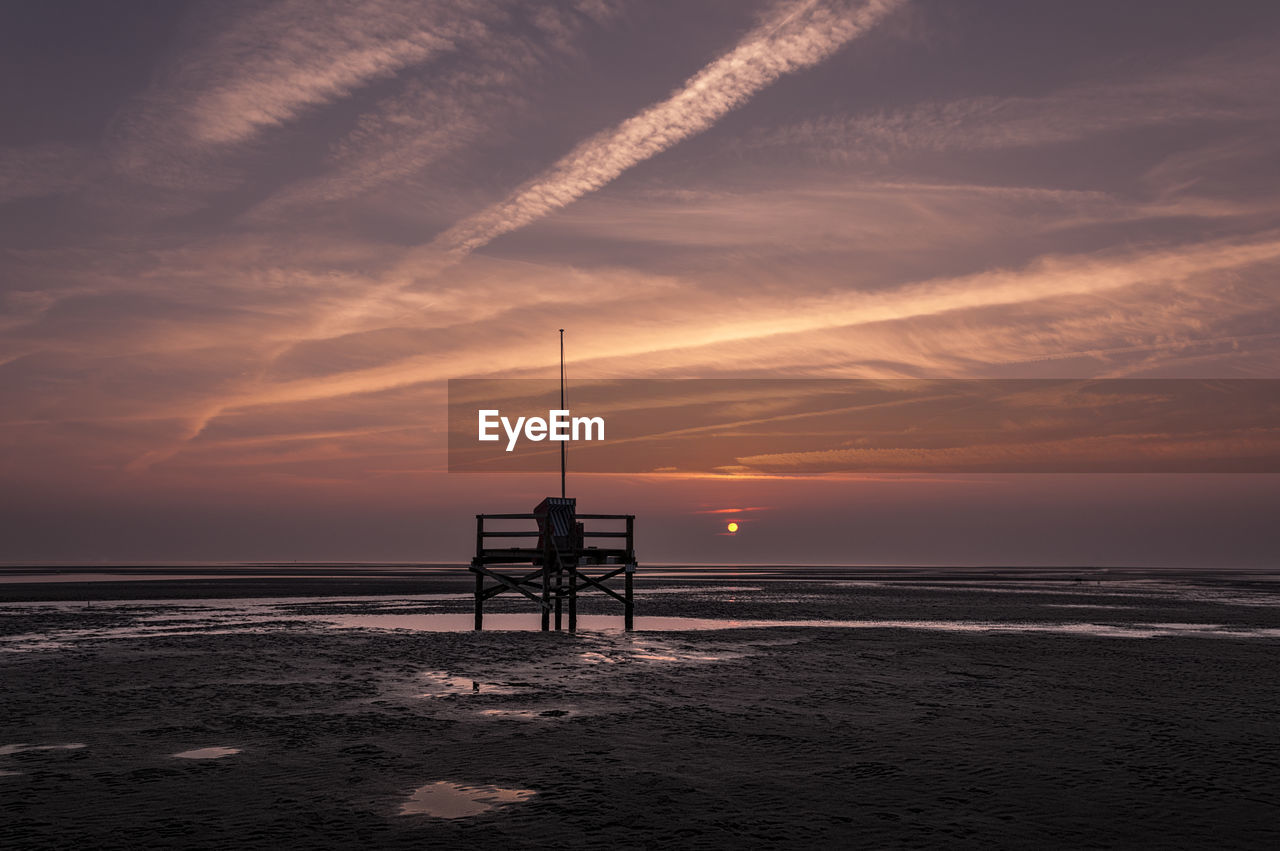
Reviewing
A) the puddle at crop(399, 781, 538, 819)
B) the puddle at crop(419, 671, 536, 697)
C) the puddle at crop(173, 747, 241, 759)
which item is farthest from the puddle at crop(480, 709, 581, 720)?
the puddle at crop(399, 781, 538, 819)

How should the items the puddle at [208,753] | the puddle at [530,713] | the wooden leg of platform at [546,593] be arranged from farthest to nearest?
the wooden leg of platform at [546,593] < the puddle at [530,713] < the puddle at [208,753]

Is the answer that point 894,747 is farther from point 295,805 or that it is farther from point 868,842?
point 295,805

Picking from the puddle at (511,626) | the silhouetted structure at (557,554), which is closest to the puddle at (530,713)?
the puddle at (511,626)

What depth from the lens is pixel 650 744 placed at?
1320 centimetres

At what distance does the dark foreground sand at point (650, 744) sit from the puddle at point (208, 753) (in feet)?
0.86

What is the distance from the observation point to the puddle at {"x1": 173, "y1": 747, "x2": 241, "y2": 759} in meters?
12.4

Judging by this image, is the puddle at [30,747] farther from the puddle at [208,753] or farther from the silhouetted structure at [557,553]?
the silhouetted structure at [557,553]

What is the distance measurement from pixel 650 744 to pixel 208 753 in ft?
18.4

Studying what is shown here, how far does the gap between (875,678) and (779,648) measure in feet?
19.7

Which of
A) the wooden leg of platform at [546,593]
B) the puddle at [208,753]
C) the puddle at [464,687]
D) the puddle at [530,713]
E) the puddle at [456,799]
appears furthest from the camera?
the wooden leg of platform at [546,593]

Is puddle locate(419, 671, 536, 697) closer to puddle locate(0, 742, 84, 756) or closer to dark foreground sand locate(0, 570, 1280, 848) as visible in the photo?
dark foreground sand locate(0, 570, 1280, 848)

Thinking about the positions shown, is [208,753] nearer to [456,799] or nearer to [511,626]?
→ [456,799]

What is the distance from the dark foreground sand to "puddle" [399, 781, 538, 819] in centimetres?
19

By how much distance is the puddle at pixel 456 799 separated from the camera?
9742 mm
